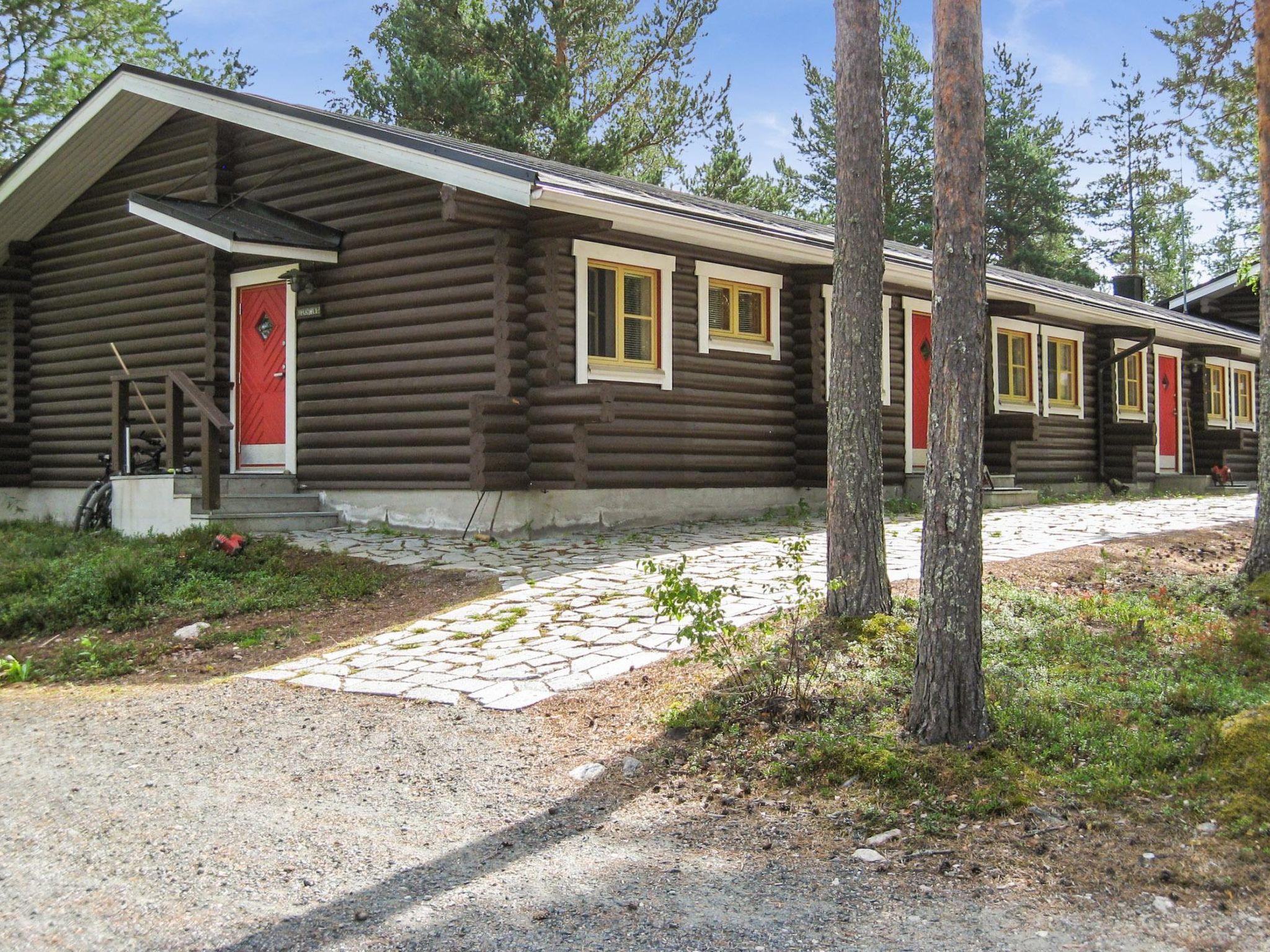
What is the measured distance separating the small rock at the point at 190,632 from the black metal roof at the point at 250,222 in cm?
479

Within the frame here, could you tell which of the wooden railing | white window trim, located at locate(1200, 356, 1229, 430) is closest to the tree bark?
the wooden railing

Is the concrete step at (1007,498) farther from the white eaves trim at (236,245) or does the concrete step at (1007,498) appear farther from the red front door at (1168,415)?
the white eaves trim at (236,245)

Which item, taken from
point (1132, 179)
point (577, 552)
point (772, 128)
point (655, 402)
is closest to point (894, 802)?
point (577, 552)

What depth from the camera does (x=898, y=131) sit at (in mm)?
34969

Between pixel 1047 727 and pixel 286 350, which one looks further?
pixel 286 350

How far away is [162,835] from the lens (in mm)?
4211

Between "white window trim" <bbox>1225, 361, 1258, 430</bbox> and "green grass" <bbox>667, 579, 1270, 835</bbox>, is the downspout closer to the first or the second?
"white window trim" <bbox>1225, 361, 1258, 430</bbox>

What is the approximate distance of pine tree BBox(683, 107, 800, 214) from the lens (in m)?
29.9

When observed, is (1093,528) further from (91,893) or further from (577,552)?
(91,893)

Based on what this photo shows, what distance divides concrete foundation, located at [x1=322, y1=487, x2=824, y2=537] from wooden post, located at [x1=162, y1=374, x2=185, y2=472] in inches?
66.2

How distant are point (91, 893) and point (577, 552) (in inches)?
265

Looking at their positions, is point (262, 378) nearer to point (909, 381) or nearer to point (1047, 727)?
point (909, 381)

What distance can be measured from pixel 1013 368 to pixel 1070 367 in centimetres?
191

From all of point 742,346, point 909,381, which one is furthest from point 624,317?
point 909,381
